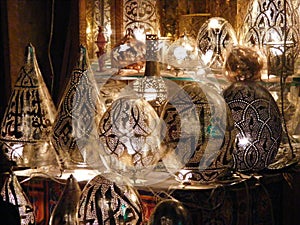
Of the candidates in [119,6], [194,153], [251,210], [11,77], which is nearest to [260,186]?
[251,210]

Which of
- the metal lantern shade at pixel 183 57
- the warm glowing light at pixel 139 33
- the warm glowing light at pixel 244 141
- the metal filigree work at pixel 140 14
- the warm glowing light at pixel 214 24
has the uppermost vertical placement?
the metal filigree work at pixel 140 14

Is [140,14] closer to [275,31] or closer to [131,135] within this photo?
[275,31]

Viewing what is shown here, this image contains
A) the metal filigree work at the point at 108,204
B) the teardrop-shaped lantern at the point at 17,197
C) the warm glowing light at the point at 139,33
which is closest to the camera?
the metal filigree work at the point at 108,204

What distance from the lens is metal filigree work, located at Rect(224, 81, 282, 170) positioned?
1238mm

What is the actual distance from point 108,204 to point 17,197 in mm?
203

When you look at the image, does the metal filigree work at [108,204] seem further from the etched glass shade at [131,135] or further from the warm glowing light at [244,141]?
the warm glowing light at [244,141]

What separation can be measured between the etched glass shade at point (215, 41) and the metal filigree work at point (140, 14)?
18cm

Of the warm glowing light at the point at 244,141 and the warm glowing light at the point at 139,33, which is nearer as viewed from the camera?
the warm glowing light at the point at 244,141

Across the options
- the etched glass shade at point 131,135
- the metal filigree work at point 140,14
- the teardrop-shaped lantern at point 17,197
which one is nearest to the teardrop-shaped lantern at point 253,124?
the etched glass shade at point 131,135

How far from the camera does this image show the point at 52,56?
2.18 m

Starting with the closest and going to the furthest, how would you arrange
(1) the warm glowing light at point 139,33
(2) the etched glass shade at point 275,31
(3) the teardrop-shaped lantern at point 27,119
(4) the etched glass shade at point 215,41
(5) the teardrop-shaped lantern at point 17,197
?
(5) the teardrop-shaped lantern at point 17,197 < (3) the teardrop-shaped lantern at point 27,119 < (2) the etched glass shade at point 275,31 < (4) the etched glass shade at point 215,41 < (1) the warm glowing light at point 139,33

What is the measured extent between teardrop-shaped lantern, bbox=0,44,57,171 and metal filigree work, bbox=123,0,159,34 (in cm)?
43

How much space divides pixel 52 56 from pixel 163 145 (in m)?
1.09

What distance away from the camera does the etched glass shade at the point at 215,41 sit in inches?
61.7
